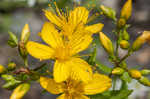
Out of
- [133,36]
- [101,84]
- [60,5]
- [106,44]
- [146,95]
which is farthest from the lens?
[133,36]

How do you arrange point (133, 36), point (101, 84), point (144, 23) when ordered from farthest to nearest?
point (144, 23) < point (133, 36) < point (101, 84)

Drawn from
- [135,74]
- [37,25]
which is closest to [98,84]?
[135,74]

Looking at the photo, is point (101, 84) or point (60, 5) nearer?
point (101, 84)

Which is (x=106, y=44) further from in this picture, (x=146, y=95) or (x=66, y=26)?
(x=146, y=95)

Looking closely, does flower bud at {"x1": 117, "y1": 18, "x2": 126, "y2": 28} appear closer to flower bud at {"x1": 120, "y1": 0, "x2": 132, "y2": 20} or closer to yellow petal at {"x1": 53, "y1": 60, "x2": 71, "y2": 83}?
flower bud at {"x1": 120, "y1": 0, "x2": 132, "y2": 20}

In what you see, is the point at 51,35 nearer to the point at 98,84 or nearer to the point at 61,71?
the point at 61,71

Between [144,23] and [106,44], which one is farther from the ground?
[144,23]

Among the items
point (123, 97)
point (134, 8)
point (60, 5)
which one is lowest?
point (123, 97)

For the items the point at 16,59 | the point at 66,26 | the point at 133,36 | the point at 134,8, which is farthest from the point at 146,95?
the point at 66,26
